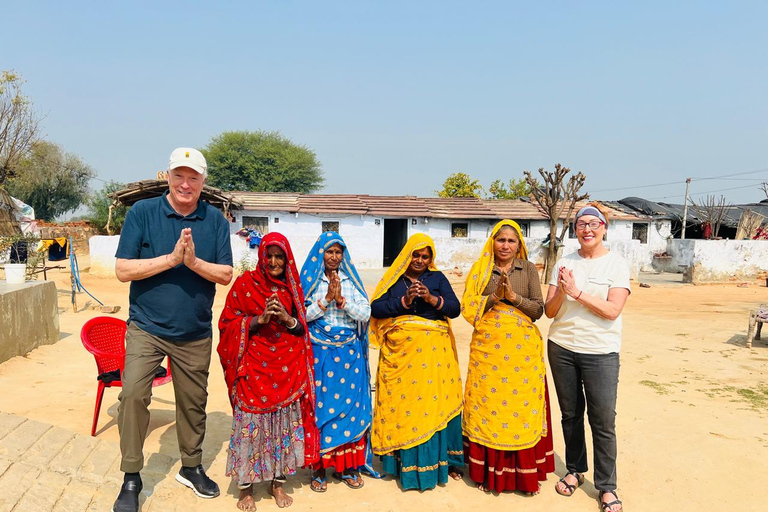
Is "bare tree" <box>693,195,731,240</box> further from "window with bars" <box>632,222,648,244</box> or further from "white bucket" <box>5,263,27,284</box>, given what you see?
"white bucket" <box>5,263,27,284</box>

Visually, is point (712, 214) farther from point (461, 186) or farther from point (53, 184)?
point (53, 184)

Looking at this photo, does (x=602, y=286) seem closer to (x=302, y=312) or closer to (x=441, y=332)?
(x=441, y=332)

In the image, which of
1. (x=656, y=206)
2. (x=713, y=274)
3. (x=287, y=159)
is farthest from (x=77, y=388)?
(x=287, y=159)

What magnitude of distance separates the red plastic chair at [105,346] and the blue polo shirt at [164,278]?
54.1 inches

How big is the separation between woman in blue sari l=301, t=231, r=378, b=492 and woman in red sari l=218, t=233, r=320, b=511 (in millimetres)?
155

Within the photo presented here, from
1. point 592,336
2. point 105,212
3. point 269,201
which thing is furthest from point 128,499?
point 105,212

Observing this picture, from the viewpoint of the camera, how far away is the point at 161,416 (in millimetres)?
4688

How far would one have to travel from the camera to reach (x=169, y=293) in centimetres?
288

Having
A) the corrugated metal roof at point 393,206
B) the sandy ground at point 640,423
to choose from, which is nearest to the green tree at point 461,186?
the corrugated metal roof at point 393,206

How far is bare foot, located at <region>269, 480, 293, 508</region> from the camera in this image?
3143 millimetres

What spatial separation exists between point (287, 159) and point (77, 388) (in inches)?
1188

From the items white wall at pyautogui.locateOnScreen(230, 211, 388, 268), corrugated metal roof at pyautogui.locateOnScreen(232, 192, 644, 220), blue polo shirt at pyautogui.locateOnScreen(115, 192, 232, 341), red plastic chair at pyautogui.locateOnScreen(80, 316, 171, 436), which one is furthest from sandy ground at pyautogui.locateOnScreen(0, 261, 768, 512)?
corrugated metal roof at pyautogui.locateOnScreen(232, 192, 644, 220)

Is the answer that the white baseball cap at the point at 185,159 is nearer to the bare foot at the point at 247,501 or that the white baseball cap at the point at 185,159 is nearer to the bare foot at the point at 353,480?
the bare foot at the point at 247,501

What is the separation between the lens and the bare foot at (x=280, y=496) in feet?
10.3
